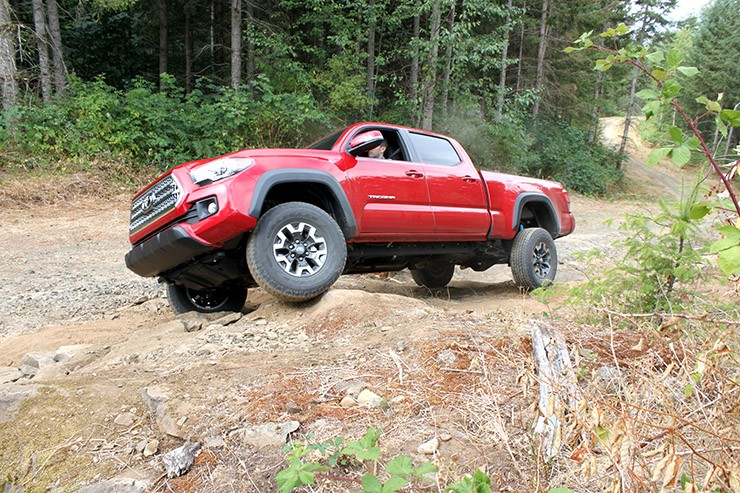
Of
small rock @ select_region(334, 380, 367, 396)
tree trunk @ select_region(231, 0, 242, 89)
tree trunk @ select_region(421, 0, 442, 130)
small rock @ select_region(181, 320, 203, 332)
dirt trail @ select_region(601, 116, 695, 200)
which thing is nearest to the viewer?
small rock @ select_region(334, 380, 367, 396)

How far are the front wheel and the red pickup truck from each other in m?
0.02

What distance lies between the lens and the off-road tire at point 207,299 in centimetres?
504

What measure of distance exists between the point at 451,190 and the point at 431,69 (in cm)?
1155

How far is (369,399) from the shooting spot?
8.63ft

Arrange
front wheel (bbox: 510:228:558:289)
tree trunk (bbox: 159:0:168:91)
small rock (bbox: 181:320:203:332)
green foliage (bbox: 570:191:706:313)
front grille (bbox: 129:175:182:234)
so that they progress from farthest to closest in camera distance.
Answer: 1. tree trunk (bbox: 159:0:168:91)
2. front wheel (bbox: 510:228:558:289)
3. small rock (bbox: 181:320:203:332)
4. front grille (bbox: 129:175:182:234)
5. green foliage (bbox: 570:191:706:313)

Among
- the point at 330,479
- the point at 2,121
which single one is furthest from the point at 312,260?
the point at 2,121

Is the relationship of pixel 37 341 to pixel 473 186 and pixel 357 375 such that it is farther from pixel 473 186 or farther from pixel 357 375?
pixel 473 186

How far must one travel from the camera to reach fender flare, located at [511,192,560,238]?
6.29 metres

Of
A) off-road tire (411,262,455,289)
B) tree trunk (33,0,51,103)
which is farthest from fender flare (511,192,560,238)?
tree trunk (33,0,51,103)

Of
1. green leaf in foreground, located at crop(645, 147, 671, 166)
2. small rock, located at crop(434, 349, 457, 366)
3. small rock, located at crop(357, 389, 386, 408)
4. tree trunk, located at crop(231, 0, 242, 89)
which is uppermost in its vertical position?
tree trunk, located at crop(231, 0, 242, 89)

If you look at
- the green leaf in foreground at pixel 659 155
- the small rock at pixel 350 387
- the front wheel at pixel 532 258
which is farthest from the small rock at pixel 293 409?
the front wheel at pixel 532 258

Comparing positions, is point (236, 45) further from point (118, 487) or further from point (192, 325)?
point (118, 487)

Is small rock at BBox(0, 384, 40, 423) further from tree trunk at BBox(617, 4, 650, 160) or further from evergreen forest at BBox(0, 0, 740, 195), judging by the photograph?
tree trunk at BBox(617, 4, 650, 160)

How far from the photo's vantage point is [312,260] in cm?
420
